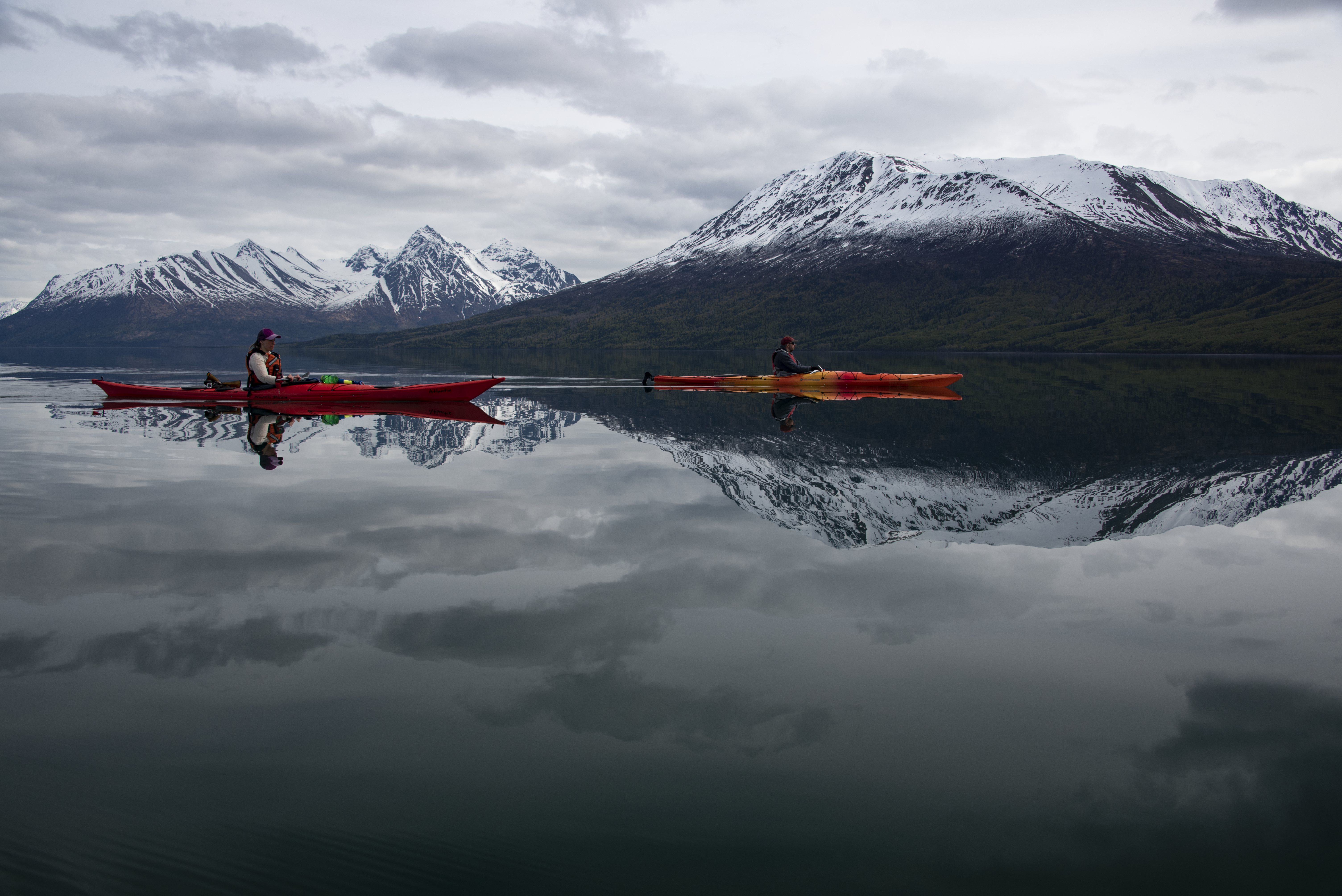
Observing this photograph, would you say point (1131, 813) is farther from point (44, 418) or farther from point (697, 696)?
point (44, 418)

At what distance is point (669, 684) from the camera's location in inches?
304

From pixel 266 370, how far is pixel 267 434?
10.4m

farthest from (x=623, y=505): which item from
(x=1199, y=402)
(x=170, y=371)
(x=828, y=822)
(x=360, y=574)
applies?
(x=170, y=371)

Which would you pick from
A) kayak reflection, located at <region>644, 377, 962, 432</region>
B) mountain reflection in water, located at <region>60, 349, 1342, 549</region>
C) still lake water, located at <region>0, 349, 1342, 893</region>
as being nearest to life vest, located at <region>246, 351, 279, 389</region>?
mountain reflection in water, located at <region>60, 349, 1342, 549</region>

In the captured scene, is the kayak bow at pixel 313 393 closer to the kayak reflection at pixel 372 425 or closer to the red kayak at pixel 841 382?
the kayak reflection at pixel 372 425

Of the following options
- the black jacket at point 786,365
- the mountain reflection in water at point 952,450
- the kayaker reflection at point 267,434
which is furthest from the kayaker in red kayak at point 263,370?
the black jacket at point 786,365

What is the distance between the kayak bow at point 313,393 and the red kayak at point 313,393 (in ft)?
0.06

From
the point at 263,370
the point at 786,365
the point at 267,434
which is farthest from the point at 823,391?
the point at 267,434

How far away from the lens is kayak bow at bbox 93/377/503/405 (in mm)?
35688

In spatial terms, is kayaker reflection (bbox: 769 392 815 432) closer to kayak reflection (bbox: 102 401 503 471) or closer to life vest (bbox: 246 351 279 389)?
kayak reflection (bbox: 102 401 503 471)

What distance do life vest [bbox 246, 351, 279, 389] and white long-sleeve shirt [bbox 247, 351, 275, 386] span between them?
0.02 meters

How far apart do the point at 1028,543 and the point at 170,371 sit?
7888 centimetres

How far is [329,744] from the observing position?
6.59 meters

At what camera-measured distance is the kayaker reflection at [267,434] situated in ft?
68.0
